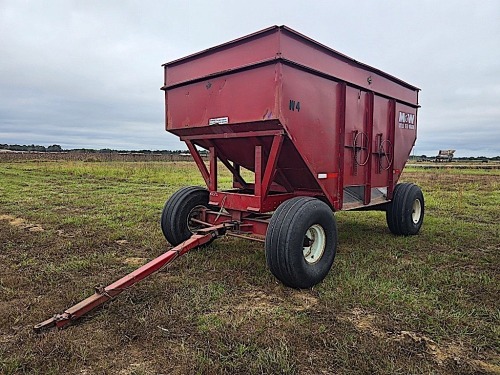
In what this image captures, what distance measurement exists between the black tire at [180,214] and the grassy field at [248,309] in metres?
0.34

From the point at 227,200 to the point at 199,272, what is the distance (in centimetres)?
102

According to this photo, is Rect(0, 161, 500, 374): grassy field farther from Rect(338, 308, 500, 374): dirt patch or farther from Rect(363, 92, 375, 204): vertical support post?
Rect(363, 92, 375, 204): vertical support post

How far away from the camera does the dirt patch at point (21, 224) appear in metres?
6.84

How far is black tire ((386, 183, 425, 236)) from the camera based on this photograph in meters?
6.46

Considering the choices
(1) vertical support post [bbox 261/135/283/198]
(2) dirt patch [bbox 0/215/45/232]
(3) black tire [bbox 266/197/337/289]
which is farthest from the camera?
(2) dirt patch [bbox 0/215/45/232]

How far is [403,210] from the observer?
6.43 meters

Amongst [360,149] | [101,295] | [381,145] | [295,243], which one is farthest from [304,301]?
[381,145]

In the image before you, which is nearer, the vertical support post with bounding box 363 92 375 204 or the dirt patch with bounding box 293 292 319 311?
the dirt patch with bounding box 293 292 319 311

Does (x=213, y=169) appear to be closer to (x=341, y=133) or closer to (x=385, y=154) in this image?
(x=341, y=133)

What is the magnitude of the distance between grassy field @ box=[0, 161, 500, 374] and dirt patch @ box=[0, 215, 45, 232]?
0.40 metres

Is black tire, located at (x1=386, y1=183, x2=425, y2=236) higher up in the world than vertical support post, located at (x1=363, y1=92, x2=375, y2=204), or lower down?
lower down

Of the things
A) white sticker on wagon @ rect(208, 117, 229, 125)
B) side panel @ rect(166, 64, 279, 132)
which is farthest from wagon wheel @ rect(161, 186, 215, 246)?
white sticker on wagon @ rect(208, 117, 229, 125)

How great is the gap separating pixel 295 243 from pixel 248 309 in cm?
82

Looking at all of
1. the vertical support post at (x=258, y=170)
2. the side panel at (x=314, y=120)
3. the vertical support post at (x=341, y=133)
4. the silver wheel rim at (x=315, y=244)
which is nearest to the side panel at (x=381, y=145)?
the vertical support post at (x=341, y=133)
